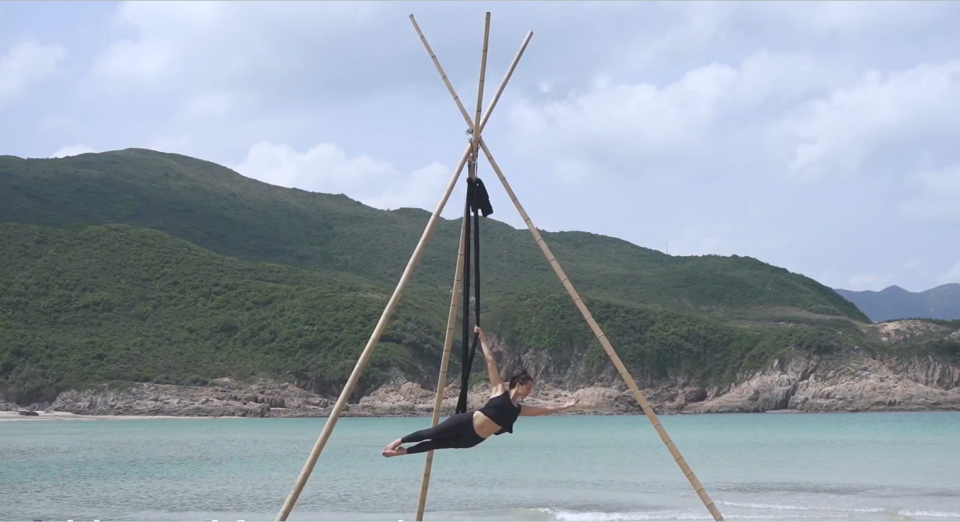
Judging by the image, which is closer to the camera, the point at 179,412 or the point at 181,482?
the point at 181,482

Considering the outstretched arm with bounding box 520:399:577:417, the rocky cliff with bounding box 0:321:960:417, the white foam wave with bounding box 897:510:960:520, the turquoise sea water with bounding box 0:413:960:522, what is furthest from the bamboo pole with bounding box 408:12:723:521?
the rocky cliff with bounding box 0:321:960:417

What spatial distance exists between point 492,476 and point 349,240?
5547 cm

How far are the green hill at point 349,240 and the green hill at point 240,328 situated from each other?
5941mm

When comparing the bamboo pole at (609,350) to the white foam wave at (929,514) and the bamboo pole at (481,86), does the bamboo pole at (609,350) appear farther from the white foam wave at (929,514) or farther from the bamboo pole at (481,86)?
the white foam wave at (929,514)

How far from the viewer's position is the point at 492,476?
68.9ft

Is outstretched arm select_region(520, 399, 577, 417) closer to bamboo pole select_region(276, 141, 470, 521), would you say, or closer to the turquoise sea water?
bamboo pole select_region(276, 141, 470, 521)

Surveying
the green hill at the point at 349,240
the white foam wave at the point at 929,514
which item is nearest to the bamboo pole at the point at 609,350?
the white foam wave at the point at 929,514

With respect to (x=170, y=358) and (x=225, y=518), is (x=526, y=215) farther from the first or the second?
(x=170, y=358)

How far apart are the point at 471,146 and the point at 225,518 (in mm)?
7757

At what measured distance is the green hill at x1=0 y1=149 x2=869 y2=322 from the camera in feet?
214

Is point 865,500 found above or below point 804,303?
below

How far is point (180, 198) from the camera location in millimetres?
76062

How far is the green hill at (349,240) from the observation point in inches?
2571

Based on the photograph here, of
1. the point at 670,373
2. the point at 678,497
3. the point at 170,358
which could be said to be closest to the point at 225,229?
the point at 170,358
